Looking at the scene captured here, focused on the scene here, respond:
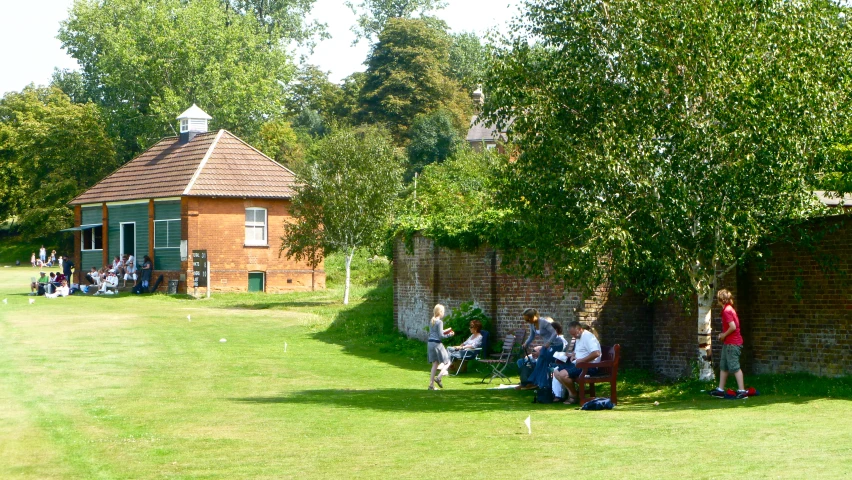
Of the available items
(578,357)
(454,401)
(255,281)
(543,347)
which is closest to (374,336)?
(543,347)

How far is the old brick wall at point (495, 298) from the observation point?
64.9 ft

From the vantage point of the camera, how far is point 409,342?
2553 centimetres

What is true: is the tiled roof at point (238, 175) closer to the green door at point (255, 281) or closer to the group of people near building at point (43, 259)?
the green door at point (255, 281)

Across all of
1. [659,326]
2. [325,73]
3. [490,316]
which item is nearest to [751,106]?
[659,326]

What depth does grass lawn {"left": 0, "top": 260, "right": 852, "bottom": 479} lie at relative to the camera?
10219 millimetres

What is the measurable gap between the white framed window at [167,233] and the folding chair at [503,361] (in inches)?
934

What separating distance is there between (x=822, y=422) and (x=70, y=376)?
508 inches

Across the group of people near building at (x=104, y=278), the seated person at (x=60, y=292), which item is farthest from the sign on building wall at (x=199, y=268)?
the seated person at (x=60, y=292)

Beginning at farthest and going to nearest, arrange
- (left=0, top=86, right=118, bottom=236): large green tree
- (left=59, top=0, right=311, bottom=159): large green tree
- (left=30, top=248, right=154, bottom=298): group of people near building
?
(left=0, top=86, right=118, bottom=236): large green tree < (left=59, top=0, right=311, bottom=159): large green tree < (left=30, top=248, right=154, bottom=298): group of people near building

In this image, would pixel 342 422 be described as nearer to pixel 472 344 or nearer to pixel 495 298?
pixel 472 344

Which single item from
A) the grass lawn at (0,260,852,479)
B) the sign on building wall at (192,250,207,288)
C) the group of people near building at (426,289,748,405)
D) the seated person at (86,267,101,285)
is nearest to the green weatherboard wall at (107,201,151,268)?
the seated person at (86,267,101,285)

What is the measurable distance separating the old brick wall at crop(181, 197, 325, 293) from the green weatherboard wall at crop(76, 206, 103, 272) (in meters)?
7.53

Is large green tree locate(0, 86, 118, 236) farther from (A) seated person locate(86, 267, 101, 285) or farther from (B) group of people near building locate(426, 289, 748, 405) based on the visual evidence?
(B) group of people near building locate(426, 289, 748, 405)

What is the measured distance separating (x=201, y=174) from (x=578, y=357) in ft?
96.1
